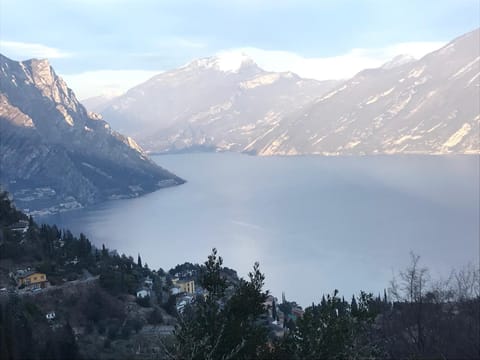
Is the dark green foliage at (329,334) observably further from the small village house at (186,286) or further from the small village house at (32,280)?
the small village house at (186,286)

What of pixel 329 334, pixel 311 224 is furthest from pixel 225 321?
pixel 311 224

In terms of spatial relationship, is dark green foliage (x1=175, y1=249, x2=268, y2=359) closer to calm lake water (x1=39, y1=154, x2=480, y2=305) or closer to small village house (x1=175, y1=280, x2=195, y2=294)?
small village house (x1=175, y1=280, x2=195, y2=294)

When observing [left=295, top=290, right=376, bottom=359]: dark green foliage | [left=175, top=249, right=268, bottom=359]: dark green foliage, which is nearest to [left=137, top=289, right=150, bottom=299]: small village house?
[left=175, top=249, right=268, bottom=359]: dark green foliage

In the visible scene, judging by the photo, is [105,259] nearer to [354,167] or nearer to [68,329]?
[68,329]

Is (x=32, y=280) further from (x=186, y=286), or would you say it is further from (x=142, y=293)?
(x=186, y=286)

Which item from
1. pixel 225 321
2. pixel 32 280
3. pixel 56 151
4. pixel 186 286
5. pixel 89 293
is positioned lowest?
pixel 186 286

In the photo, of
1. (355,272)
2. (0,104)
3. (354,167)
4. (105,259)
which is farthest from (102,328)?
(354,167)

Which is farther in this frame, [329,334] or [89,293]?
[89,293]
